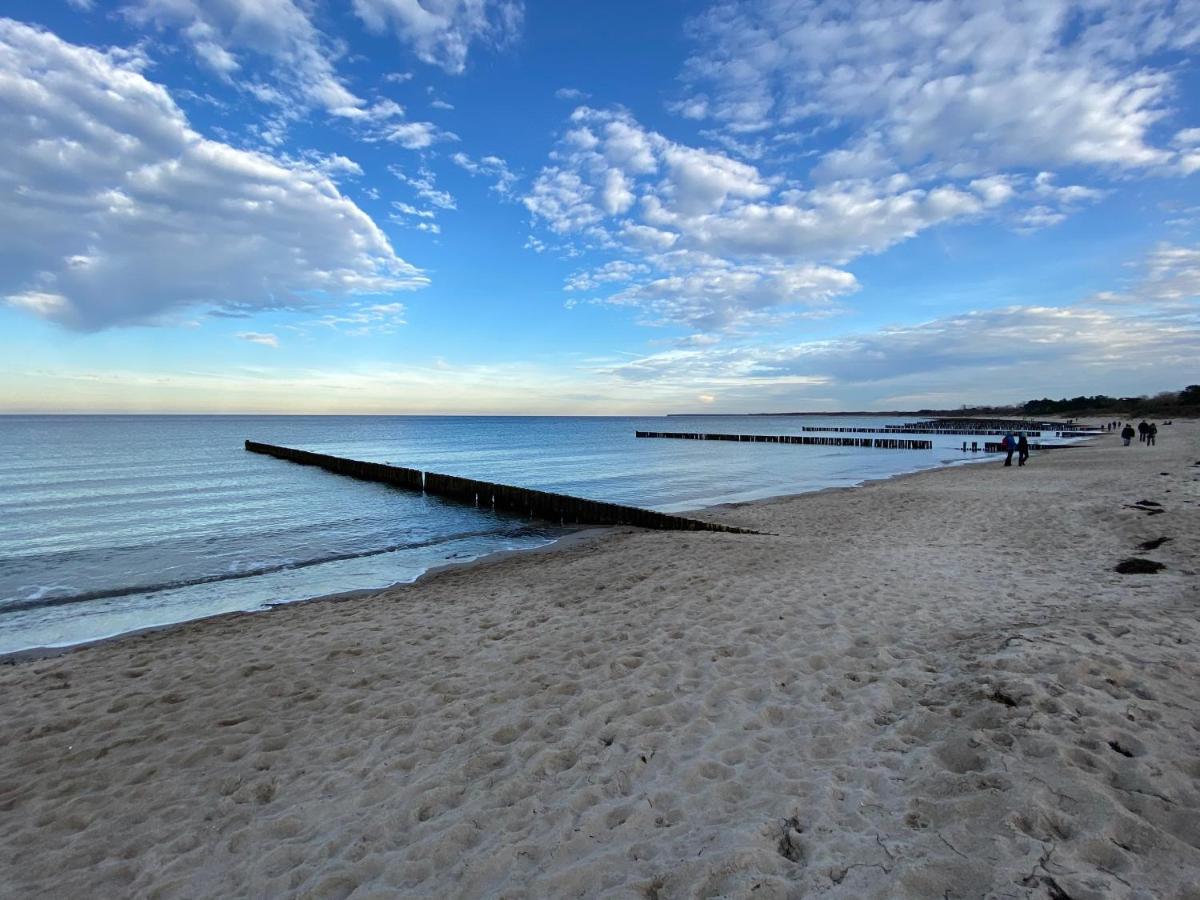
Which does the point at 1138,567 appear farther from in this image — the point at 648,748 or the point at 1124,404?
the point at 1124,404

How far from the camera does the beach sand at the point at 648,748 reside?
324 centimetres

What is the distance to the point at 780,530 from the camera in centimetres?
1529

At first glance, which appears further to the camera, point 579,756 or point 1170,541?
point 1170,541

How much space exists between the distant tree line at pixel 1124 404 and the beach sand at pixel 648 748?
384 ft

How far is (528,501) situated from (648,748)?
724 inches

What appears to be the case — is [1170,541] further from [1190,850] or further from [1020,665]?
[1190,850]

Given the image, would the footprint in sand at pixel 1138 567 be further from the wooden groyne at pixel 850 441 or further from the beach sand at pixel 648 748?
the wooden groyne at pixel 850 441

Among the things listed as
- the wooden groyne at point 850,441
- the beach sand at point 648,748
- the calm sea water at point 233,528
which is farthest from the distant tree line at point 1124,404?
the beach sand at point 648,748

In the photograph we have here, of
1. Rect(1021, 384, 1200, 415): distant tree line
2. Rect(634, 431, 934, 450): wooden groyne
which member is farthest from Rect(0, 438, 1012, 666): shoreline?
Rect(1021, 384, 1200, 415): distant tree line

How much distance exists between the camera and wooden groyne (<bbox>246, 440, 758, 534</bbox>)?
17.0 meters

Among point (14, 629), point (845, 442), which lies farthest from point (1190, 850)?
point (845, 442)

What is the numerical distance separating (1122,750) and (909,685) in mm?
1546

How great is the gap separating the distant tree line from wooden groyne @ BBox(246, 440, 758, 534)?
11081 cm

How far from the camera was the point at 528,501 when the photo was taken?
22.7m
